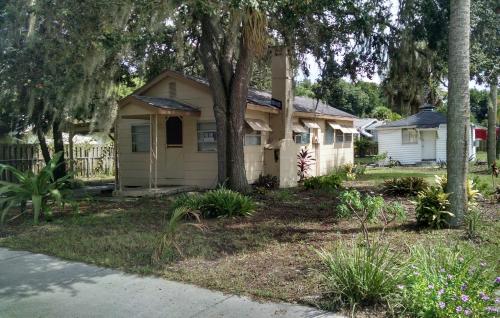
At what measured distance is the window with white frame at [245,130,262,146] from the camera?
1487 centimetres

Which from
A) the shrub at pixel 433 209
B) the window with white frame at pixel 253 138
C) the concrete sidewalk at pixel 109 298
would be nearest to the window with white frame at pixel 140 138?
the window with white frame at pixel 253 138

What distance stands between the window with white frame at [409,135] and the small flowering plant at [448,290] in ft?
77.9

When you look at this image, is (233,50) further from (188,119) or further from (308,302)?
(308,302)

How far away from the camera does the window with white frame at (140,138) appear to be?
1534 cm

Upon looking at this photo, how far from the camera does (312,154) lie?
61.4ft

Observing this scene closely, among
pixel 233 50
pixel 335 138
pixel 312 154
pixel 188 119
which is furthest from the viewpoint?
pixel 335 138

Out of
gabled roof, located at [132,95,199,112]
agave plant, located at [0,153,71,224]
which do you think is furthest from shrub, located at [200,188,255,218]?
gabled roof, located at [132,95,199,112]

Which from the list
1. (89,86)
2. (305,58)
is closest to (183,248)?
(89,86)

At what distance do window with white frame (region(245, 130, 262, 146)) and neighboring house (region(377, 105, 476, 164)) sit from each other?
14197 millimetres

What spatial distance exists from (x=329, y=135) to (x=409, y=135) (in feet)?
29.9

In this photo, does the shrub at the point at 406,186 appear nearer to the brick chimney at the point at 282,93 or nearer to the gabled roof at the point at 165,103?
the brick chimney at the point at 282,93

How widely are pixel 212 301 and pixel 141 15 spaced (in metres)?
6.30

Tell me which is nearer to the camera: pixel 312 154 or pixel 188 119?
pixel 188 119

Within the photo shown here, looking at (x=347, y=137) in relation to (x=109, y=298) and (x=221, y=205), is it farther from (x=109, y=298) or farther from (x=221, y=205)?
(x=109, y=298)
